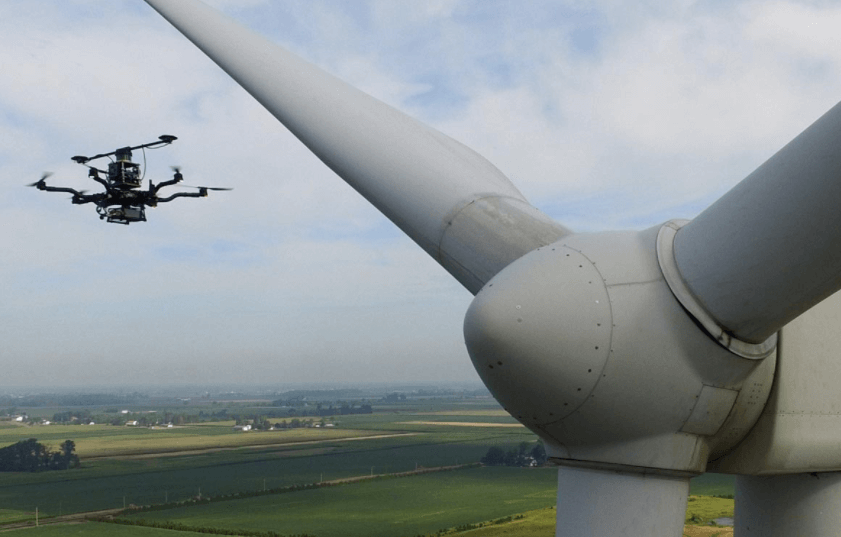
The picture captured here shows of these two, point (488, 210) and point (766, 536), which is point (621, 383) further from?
point (766, 536)

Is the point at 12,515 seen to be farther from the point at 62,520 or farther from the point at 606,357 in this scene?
the point at 606,357

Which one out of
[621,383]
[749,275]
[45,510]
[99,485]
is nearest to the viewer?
[749,275]

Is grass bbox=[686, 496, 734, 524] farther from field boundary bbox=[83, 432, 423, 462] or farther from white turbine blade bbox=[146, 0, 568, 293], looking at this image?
field boundary bbox=[83, 432, 423, 462]

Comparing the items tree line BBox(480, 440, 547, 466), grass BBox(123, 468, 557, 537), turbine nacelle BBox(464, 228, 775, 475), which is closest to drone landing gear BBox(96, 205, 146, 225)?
turbine nacelle BBox(464, 228, 775, 475)

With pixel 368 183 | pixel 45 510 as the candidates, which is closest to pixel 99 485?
pixel 45 510

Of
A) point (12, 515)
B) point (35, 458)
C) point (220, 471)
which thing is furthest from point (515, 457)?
point (35, 458)

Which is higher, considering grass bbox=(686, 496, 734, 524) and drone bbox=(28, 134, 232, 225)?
drone bbox=(28, 134, 232, 225)
